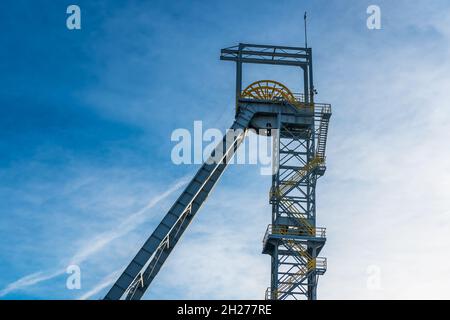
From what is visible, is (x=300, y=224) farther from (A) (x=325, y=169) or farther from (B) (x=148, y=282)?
(B) (x=148, y=282)

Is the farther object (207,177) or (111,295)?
(207,177)

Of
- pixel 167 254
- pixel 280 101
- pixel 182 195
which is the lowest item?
pixel 167 254

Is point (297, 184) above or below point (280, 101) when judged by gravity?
below

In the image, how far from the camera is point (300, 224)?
177ft

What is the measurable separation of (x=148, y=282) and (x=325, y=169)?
53.6ft
